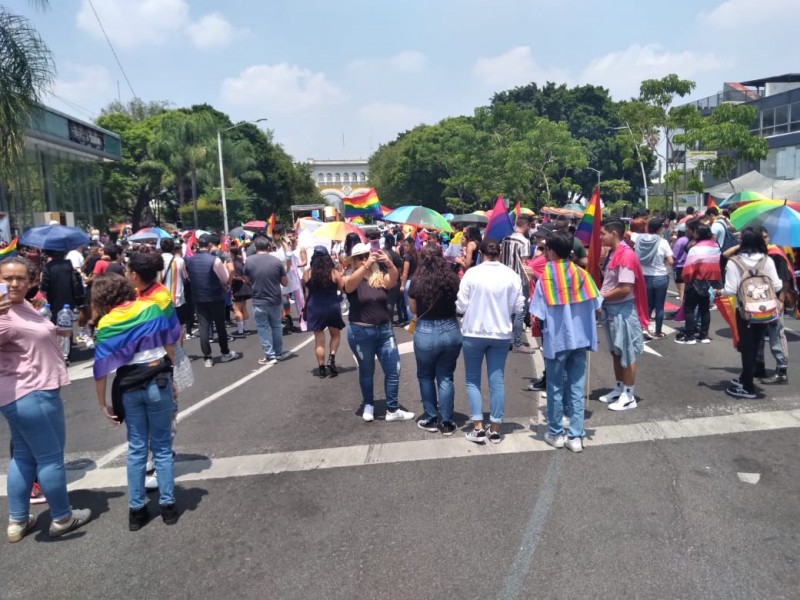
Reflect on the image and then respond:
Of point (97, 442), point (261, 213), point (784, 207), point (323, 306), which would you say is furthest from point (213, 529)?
point (261, 213)

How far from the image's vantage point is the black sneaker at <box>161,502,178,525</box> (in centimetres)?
420

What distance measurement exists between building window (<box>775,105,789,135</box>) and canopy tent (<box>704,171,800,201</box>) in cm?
1396

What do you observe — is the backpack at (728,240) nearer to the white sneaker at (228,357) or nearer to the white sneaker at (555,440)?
the white sneaker at (555,440)

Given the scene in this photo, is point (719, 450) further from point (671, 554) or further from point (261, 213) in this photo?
point (261, 213)

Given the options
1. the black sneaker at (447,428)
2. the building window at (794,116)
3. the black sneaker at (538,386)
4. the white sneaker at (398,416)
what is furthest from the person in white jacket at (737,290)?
the building window at (794,116)

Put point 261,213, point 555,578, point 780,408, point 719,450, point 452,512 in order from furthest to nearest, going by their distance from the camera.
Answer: point 261,213 → point 780,408 → point 719,450 → point 452,512 → point 555,578

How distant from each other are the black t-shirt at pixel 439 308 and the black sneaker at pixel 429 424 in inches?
40.9

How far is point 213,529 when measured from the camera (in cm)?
411

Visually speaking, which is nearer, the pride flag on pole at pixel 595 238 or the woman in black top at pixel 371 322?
the woman in black top at pixel 371 322

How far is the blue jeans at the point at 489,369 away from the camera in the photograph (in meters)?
5.30

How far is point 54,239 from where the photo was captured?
9367mm

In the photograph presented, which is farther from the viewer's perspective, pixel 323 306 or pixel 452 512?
pixel 323 306

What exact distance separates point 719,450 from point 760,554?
1.63 m

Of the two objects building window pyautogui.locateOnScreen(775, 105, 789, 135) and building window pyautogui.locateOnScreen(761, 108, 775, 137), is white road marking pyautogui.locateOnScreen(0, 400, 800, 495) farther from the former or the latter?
building window pyautogui.locateOnScreen(761, 108, 775, 137)
